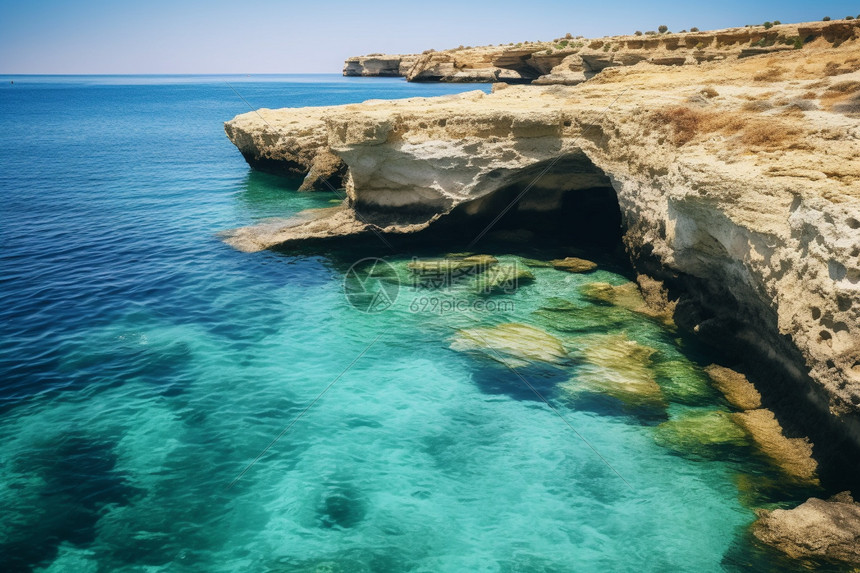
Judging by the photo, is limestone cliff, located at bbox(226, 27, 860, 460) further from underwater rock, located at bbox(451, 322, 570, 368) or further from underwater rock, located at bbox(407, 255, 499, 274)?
underwater rock, located at bbox(451, 322, 570, 368)

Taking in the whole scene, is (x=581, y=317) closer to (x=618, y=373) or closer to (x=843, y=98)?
(x=618, y=373)

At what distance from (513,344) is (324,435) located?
554 centimetres

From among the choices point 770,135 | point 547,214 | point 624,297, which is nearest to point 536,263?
point 547,214

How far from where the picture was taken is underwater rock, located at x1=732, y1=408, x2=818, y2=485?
977 centimetres

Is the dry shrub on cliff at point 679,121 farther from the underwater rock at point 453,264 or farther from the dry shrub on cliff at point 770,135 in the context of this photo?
the underwater rock at point 453,264

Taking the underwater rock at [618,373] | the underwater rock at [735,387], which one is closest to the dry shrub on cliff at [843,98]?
the underwater rock at [735,387]

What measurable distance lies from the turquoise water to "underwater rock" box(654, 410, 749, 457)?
6.9 inches

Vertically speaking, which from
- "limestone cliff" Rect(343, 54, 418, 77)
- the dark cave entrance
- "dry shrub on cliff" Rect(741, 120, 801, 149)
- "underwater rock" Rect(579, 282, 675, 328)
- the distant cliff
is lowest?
"underwater rock" Rect(579, 282, 675, 328)

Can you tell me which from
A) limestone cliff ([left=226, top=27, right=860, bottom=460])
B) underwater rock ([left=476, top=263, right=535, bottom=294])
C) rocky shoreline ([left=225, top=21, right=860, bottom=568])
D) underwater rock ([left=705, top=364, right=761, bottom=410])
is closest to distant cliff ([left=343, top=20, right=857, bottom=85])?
rocky shoreline ([left=225, top=21, right=860, bottom=568])

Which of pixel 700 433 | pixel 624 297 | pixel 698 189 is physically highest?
pixel 698 189

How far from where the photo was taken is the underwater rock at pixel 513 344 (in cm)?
1388

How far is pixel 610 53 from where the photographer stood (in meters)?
64.4

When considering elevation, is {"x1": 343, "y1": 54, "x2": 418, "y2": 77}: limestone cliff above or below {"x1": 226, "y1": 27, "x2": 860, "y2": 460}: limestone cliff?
above

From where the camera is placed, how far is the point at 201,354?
47.4 feet
